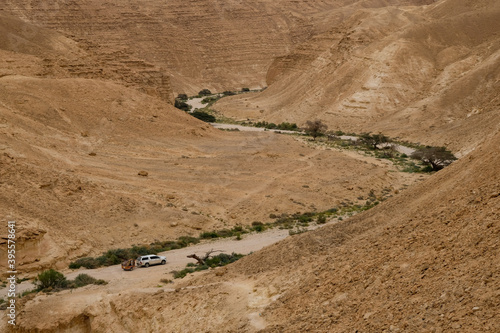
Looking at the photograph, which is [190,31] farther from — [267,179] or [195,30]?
[267,179]

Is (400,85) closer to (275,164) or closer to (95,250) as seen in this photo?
(275,164)

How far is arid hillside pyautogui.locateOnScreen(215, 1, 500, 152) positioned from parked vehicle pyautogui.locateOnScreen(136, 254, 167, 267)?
1208 inches

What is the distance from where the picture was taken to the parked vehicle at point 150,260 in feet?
68.4

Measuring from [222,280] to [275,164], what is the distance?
24412mm

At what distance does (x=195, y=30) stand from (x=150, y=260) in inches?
3526

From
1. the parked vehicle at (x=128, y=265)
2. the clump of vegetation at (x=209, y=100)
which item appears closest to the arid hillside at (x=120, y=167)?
the parked vehicle at (x=128, y=265)

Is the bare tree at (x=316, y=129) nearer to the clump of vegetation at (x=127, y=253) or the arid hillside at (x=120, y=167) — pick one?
the arid hillside at (x=120, y=167)

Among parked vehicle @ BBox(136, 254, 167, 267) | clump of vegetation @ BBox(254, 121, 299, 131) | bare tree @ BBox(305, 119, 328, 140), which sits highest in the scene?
clump of vegetation @ BBox(254, 121, 299, 131)

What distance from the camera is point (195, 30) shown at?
348 ft

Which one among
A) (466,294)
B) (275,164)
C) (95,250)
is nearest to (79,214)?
(95,250)

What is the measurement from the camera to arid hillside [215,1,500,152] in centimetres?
5338

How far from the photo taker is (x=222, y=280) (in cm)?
1366

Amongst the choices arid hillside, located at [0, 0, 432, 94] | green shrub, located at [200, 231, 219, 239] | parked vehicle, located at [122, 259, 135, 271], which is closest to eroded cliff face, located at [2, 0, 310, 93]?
arid hillside, located at [0, 0, 432, 94]

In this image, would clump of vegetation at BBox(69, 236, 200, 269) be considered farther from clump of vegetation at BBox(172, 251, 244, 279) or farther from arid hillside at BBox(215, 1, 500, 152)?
arid hillside at BBox(215, 1, 500, 152)
